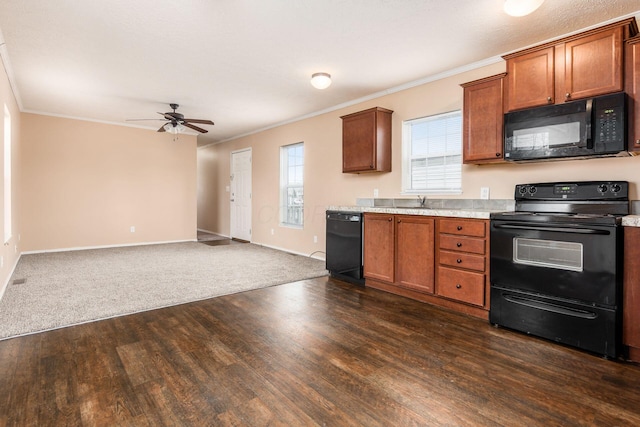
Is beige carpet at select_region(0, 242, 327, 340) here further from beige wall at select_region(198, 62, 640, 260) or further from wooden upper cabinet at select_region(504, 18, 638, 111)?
wooden upper cabinet at select_region(504, 18, 638, 111)

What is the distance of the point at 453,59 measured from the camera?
3.48 meters

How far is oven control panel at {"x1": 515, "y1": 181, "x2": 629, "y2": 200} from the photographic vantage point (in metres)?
2.61

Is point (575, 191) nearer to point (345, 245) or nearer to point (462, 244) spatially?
point (462, 244)

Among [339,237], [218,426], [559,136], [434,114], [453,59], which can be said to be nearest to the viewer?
[218,426]

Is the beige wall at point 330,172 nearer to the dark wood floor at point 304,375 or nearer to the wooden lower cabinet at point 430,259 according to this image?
the wooden lower cabinet at point 430,259

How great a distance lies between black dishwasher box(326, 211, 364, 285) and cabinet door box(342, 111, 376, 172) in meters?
0.71

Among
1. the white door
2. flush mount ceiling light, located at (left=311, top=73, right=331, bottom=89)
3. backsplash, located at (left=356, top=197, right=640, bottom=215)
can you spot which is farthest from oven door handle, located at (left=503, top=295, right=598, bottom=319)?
the white door

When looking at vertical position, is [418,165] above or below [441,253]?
above

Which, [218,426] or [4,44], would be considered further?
[4,44]

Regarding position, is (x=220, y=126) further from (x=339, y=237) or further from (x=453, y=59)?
(x=453, y=59)

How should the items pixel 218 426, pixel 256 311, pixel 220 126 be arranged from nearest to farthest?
pixel 218 426
pixel 256 311
pixel 220 126

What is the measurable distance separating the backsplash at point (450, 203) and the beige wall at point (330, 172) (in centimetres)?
6

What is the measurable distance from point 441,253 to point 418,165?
140cm

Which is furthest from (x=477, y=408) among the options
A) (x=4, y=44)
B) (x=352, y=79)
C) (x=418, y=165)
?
(x=4, y=44)
